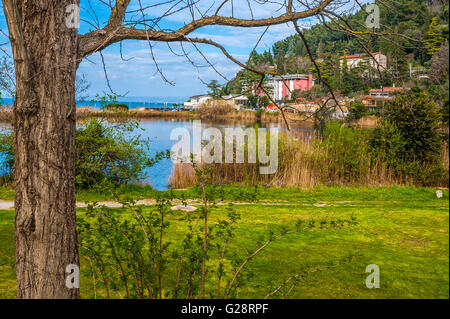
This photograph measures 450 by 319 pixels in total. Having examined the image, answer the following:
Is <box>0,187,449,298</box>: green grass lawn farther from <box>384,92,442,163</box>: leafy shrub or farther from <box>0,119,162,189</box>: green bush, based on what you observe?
<box>384,92,442,163</box>: leafy shrub

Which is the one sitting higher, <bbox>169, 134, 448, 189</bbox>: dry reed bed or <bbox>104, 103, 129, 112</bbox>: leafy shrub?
<bbox>104, 103, 129, 112</bbox>: leafy shrub

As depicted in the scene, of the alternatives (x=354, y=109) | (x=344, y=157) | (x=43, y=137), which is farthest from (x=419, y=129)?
(x=43, y=137)

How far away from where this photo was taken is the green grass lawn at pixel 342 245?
366 centimetres

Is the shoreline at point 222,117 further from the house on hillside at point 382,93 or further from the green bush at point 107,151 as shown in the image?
the house on hillside at point 382,93

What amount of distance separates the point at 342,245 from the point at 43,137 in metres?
3.82

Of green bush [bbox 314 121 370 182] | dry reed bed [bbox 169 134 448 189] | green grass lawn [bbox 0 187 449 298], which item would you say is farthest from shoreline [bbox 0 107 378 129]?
green grass lawn [bbox 0 187 449 298]

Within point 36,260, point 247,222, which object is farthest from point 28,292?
point 247,222

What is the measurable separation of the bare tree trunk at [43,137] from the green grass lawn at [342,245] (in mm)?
781

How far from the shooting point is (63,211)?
7.88 ft

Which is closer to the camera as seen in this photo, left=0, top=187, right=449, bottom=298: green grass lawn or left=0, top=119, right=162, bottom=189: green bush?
left=0, top=187, right=449, bottom=298: green grass lawn

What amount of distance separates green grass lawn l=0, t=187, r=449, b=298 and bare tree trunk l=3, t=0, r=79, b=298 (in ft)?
2.56

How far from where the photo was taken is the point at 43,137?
7.59 feet

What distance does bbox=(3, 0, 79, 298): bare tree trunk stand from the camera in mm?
2312

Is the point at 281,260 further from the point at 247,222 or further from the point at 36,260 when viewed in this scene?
the point at 36,260
